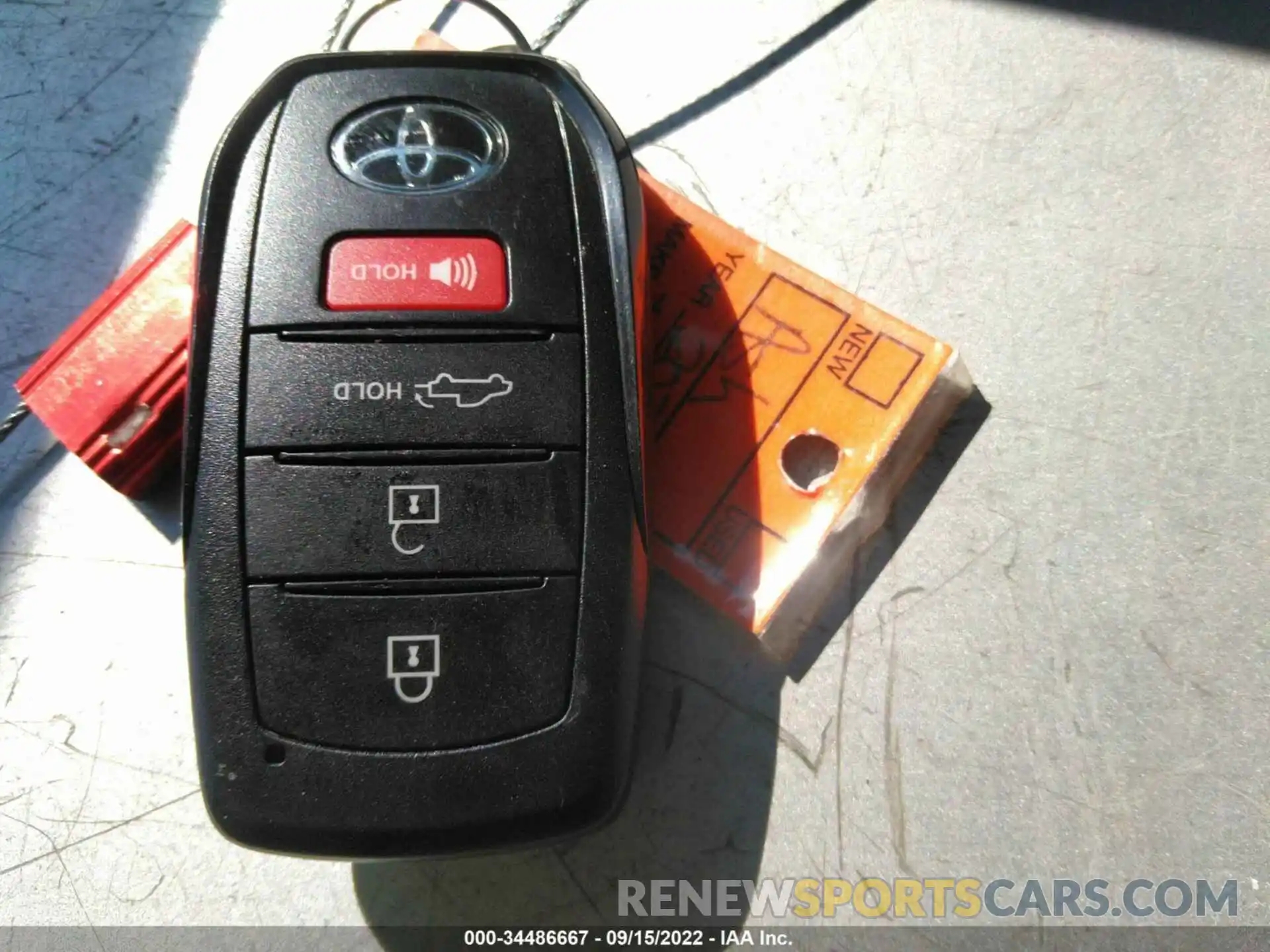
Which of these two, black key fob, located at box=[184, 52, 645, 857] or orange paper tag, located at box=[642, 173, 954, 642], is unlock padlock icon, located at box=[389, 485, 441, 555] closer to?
black key fob, located at box=[184, 52, 645, 857]

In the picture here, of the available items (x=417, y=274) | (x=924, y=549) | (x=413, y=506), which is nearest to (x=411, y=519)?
(x=413, y=506)

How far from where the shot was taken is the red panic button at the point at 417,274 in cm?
44

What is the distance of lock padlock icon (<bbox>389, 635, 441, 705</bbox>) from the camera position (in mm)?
401

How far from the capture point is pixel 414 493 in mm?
414

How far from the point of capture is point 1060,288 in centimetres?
51

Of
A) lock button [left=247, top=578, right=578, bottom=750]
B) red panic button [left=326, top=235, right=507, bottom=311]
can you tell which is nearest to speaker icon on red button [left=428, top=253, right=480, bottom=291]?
red panic button [left=326, top=235, right=507, bottom=311]

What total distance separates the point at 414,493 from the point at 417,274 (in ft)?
0.33

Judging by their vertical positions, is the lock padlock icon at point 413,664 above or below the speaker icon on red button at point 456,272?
below

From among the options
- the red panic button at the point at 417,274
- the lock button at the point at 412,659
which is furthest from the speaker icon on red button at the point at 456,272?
the lock button at the point at 412,659

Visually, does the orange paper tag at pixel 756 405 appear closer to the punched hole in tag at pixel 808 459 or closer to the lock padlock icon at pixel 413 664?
the punched hole in tag at pixel 808 459

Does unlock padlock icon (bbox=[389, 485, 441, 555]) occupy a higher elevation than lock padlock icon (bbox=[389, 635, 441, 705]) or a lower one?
higher

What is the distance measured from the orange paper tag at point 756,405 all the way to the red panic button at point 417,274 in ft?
0.28

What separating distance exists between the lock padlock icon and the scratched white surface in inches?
4.6

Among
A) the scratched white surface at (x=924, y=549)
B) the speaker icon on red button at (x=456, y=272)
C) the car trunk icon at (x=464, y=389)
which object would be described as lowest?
the scratched white surface at (x=924, y=549)
